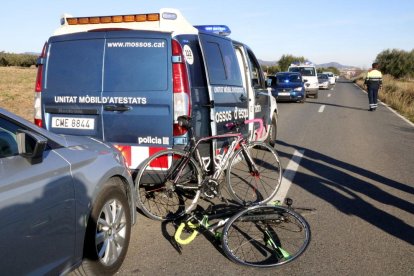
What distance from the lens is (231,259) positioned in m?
3.75

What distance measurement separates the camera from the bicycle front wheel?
5.42 m

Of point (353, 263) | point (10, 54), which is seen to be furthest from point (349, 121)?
point (10, 54)

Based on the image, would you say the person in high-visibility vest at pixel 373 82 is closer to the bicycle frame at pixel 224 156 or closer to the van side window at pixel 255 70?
the van side window at pixel 255 70

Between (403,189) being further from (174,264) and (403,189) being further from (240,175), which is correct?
(174,264)

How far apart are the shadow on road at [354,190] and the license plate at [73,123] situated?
3089 mm

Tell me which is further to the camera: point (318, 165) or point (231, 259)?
point (318, 165)

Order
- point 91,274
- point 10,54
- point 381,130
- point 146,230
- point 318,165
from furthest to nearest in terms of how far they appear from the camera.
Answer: point 10,54
point 381,130
point 318,165
point 146,230
point 91,274

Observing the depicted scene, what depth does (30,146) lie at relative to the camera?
2.72m

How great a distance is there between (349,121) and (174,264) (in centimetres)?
1218

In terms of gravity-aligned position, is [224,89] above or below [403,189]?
above

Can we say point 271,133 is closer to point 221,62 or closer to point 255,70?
point 255,70

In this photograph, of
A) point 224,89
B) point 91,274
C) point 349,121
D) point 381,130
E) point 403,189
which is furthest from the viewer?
point 349,121

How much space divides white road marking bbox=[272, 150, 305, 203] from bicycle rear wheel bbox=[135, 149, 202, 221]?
125 centimetres

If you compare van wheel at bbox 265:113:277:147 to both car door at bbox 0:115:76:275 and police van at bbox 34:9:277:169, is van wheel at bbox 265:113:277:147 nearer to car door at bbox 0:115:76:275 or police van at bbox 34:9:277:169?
police van at bbox 34:9:277:169
